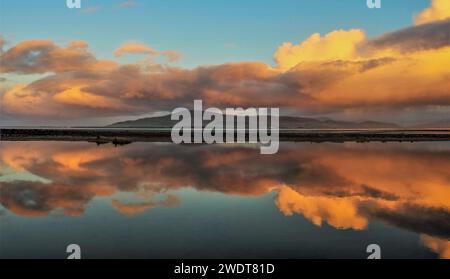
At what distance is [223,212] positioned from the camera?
1652 cm

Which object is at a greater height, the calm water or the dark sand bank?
the dark sand bank

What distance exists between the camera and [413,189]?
2202cm

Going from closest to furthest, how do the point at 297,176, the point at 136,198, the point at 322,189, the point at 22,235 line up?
the point at 22,235 → the point at 136,198 → the point at 322,189 → the point at 297,176

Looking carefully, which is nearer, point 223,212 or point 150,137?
point 223,212

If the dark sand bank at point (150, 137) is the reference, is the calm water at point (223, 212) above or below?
below

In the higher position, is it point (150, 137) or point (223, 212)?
point (150, 137)

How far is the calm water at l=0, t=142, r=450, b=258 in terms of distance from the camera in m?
12.1

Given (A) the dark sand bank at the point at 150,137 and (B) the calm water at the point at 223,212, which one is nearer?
(B) the calm water at the point at 223,212

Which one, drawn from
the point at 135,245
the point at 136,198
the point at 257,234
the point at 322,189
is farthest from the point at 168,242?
the point at 322,189

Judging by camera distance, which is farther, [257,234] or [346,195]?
[346,195]

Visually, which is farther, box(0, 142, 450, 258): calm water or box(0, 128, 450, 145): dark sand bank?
box(0, 128, 450, 145): dark sand bank

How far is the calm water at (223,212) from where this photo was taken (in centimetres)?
1209

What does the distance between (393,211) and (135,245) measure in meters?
10.4

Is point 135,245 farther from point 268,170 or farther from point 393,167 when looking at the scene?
point 393,167
